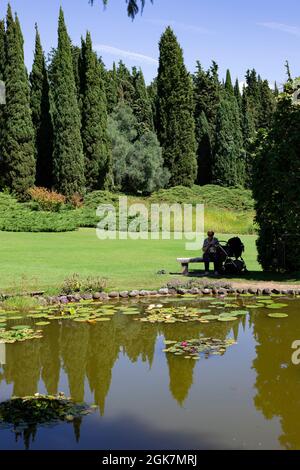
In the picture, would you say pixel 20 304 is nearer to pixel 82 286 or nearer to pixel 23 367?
pixel 82 286

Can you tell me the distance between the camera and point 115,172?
44000 mm

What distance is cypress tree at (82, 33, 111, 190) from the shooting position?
40094mm

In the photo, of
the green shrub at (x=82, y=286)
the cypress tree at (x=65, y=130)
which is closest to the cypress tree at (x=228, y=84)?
the cypress tree at (x=65, y=130)

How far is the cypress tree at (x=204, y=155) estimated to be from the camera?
54.8 m

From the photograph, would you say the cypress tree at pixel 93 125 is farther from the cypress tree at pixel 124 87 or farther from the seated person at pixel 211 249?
the seated person at pixel 211 249

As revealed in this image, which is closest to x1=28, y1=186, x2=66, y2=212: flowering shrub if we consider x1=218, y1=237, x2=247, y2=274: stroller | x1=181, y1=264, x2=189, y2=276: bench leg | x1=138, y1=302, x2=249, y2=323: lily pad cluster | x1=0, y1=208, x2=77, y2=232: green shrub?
x1=0, y1=208, x2=77, y2=232: green shrub

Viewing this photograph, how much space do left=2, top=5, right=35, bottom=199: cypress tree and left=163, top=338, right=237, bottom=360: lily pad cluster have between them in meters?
29.0

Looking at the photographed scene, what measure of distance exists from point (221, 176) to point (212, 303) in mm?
41779

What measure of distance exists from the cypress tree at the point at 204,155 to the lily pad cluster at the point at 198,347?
1871 inches

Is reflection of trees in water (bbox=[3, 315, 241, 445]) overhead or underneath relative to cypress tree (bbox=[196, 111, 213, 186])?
underneath

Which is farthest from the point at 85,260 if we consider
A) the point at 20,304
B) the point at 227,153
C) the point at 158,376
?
the point at 227,153

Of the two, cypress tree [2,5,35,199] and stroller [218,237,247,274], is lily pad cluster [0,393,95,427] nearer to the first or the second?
stroller [218,237,247,274]

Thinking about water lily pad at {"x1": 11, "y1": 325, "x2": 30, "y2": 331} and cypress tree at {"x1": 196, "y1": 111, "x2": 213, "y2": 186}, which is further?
cypress tree at {"x1": 196, "y1": 111, "x2": 213, "y2": 186}
